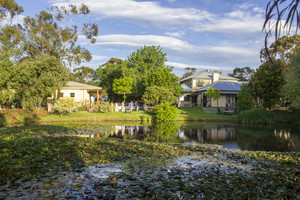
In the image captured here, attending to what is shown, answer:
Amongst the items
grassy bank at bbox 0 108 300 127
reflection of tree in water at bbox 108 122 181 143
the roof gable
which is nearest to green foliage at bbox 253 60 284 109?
grassy bank at bbox 0 108 300 127

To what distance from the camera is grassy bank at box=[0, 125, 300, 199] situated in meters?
5.09

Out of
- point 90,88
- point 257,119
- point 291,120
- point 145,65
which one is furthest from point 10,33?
point 291,120

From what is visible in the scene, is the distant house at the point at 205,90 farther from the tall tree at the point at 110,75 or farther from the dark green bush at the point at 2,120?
A: the dark green bush at the point at 2,120

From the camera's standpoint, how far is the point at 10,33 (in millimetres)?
36094

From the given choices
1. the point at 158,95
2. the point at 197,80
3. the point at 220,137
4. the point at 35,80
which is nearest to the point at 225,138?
the point at 220,137

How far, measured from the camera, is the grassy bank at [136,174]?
16.7 feet

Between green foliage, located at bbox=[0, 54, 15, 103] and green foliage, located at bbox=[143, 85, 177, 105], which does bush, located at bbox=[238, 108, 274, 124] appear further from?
green foliage, located at bbox=[0, 54, 15, 103]

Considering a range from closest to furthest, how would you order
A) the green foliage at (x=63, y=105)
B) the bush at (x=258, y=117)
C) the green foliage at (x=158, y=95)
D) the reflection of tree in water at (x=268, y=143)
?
1. the reflection of tree in water at (x=268, y=143)
2. the green foliage at (x=63, y=105)
3. the bush at (x=258, y=117)
4. the green foliage at (x=158, y=95)

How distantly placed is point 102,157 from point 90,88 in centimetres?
3038

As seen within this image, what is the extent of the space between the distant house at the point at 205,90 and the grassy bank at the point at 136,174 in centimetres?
3776

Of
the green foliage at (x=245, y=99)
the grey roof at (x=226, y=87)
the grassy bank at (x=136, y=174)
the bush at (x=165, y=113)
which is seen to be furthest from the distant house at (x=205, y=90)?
the grassy bank at (x=136, y=174)

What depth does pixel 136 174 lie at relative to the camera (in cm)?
661

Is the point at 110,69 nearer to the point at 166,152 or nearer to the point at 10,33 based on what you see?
the point at 10,33

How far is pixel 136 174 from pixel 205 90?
42.0 metres
